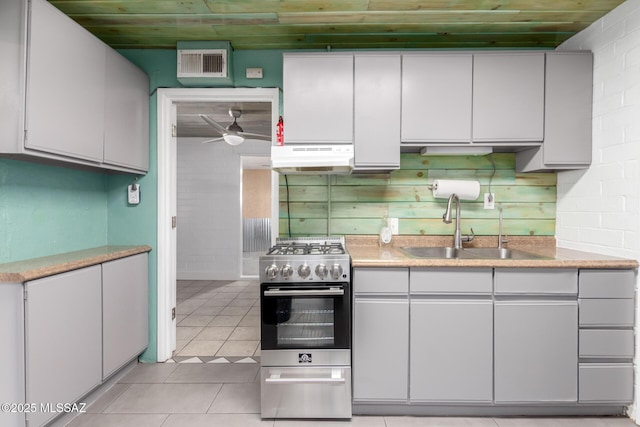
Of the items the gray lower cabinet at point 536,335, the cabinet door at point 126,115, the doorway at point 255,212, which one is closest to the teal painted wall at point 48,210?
the cabinet door at point 126,115

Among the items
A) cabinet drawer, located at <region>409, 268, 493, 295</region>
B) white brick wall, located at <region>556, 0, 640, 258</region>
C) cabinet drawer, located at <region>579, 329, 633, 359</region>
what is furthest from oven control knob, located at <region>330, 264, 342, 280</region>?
white brick wall, located at <region>556, 0, 640, 258</region>

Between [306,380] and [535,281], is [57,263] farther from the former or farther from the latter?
[535,281]

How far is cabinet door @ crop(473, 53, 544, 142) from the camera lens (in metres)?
2.36

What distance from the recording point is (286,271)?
203 centimetres

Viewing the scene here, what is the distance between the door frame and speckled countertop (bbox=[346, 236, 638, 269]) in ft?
2.55

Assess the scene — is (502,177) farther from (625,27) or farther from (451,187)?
(625,27)

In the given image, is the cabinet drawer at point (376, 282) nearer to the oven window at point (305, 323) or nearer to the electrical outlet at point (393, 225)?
the oven window at point (305, 323)

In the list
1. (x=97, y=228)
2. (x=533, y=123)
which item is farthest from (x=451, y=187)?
(x=97, y=228)

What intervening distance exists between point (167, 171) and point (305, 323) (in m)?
1.67

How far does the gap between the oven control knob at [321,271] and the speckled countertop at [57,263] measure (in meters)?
1.33

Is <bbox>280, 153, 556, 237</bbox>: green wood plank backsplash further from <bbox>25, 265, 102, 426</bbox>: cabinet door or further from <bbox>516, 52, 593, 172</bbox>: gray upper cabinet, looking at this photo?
<bbox>25, 265, 102, 426</bbox>: cabinet door

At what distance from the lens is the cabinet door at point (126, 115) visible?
2340mm

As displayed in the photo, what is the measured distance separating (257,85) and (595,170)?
8.01 feet

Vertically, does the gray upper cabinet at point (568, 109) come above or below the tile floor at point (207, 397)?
above
